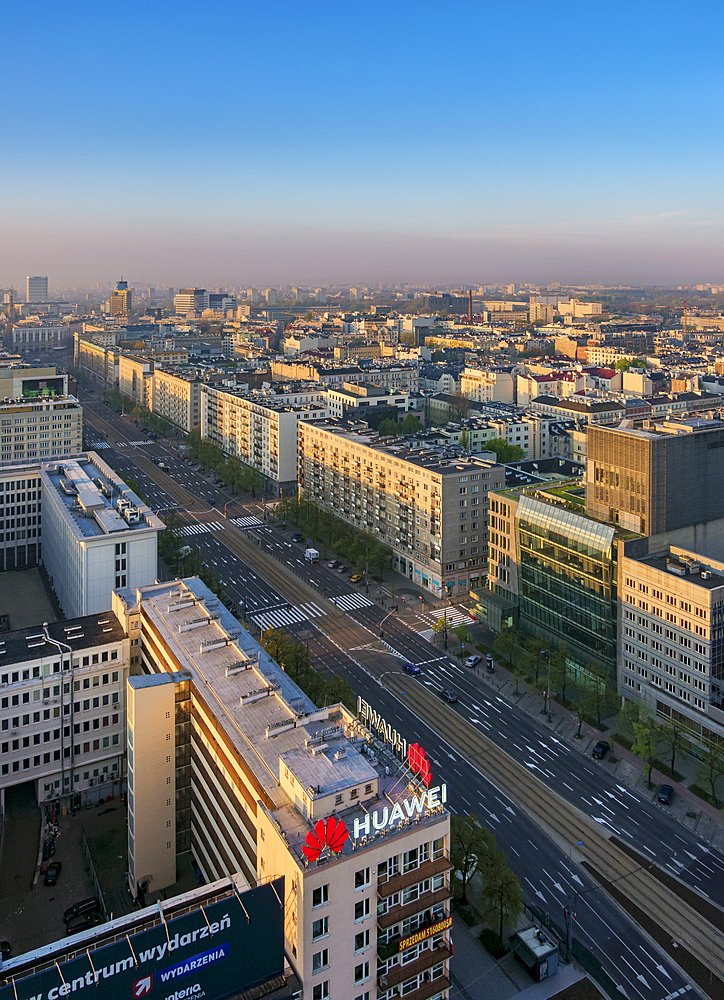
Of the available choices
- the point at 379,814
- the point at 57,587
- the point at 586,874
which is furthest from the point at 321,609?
the point at 379,814

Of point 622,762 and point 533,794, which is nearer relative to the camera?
point 533,794

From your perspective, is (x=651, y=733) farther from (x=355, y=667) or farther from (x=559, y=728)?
(x=355, y=667)

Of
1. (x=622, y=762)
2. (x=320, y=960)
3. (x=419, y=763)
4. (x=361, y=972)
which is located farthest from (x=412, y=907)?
(x=622, y=762)

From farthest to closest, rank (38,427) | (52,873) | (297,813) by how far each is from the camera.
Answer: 1. (38,427)
2. (52,873)
3. (297,813)

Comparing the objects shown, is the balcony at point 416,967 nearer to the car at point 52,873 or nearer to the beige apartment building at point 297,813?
the beige apartment building at point 297,813

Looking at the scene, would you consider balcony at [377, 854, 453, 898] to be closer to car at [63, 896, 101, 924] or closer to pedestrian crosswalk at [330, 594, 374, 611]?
car at [63, 896, 101, 924]

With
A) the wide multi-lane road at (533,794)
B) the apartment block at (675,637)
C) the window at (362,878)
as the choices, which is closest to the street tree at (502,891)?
the wide multi-lane road at (533,794)

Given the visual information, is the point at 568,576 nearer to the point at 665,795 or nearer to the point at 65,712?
the point at 665,795
